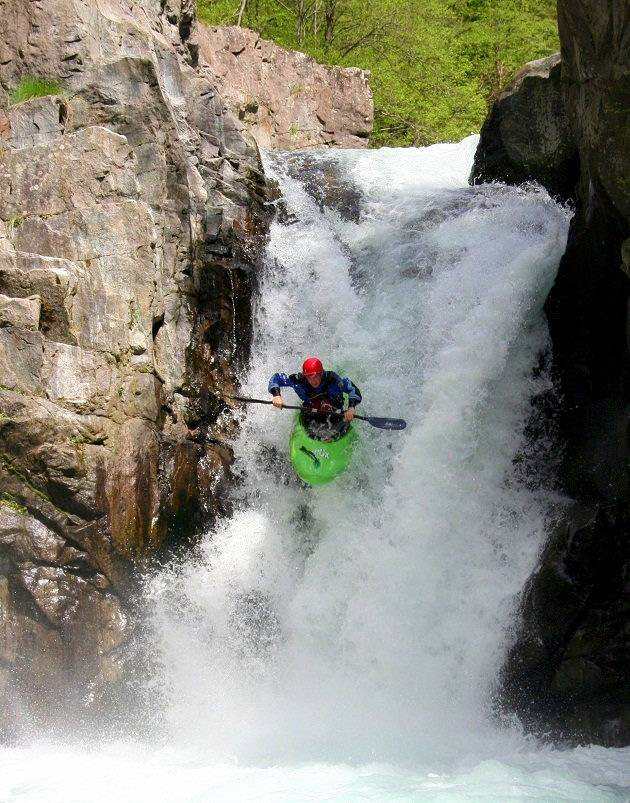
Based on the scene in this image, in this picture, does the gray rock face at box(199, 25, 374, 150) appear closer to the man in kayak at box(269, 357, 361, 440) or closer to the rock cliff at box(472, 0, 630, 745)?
the man in kayak at box(269, 357, 361, 440)

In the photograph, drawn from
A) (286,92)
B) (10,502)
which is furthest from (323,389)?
(286,92)

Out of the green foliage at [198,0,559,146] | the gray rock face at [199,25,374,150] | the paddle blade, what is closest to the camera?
the paddle blade

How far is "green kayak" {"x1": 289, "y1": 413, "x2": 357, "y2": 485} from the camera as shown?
7898 mm

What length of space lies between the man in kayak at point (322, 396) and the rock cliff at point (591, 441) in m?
2.19

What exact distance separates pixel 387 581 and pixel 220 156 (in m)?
5.58

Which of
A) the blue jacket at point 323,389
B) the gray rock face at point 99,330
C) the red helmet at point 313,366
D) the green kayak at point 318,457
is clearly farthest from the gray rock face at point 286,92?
the green kayak at point 318,457

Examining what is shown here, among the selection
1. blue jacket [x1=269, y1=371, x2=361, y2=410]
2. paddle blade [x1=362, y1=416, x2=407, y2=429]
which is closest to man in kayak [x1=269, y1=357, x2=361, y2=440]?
blue jacket [x1=269, y1=371, x2=361, y2=410]

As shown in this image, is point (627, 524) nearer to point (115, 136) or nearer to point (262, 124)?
point (115, 136)

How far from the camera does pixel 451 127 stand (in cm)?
1861

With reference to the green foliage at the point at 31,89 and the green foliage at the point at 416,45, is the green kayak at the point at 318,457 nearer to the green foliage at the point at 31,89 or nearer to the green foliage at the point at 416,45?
the green foliage at the point at 31,89

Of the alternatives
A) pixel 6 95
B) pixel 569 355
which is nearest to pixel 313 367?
pixel 569 355

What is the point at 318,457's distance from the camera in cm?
790

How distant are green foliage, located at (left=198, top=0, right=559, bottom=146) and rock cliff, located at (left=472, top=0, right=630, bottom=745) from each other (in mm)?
11515

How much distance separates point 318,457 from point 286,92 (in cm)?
978
